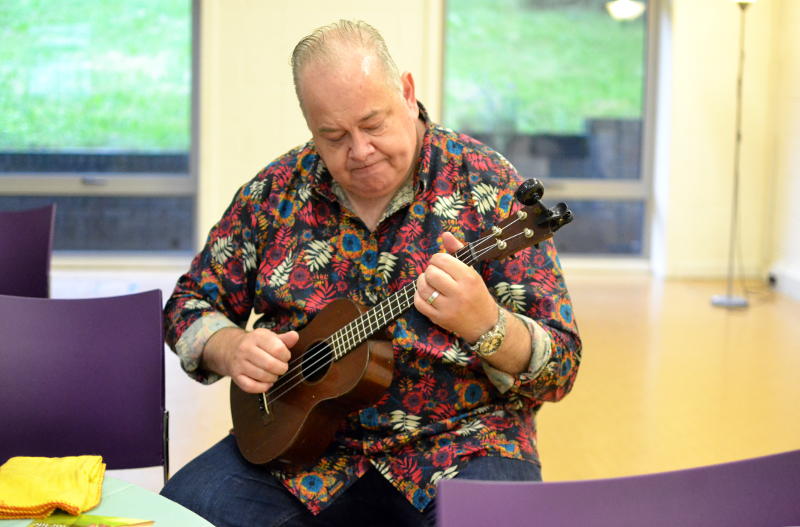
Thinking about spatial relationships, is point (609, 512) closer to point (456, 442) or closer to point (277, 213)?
point (456, 442)

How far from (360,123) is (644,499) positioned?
0.95 meters

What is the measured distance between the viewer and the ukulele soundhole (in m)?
1.77

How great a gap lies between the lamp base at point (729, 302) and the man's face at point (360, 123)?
4.15 m

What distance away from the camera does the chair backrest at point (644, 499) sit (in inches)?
38.6

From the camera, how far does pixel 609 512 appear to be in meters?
0.99

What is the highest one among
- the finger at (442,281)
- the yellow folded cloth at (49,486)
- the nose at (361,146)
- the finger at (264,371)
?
the nose at (361,146)

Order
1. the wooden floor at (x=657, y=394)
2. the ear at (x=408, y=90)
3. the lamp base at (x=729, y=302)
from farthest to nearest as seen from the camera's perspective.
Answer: the lamp base at (x=729, y=302) → the wooden floor at (x=657, y=394) → the ear at (x=408, y=90)

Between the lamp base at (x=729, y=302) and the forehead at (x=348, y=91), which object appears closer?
the forehead at (x=348, y=91)

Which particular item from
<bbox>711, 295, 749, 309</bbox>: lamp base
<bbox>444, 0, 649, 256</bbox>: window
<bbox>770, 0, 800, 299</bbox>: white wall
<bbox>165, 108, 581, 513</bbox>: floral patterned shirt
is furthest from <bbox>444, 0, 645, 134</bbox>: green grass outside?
<bbox>165, 108, 581, 513</bbox>: floral patterned shirt

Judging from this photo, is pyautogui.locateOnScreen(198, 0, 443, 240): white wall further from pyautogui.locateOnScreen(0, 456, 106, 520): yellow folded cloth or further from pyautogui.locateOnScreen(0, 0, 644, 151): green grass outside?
pyautogui.locateOnScreen(0, 456, 106, 520): yellow folded cloth

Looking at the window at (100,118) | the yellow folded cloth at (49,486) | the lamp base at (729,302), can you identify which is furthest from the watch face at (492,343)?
the window at (100,118)

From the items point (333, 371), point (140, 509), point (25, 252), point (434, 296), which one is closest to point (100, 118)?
point (25, 252)

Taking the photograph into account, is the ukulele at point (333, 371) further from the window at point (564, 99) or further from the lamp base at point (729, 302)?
the window at point (564, 99)

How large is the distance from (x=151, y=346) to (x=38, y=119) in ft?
16.8
